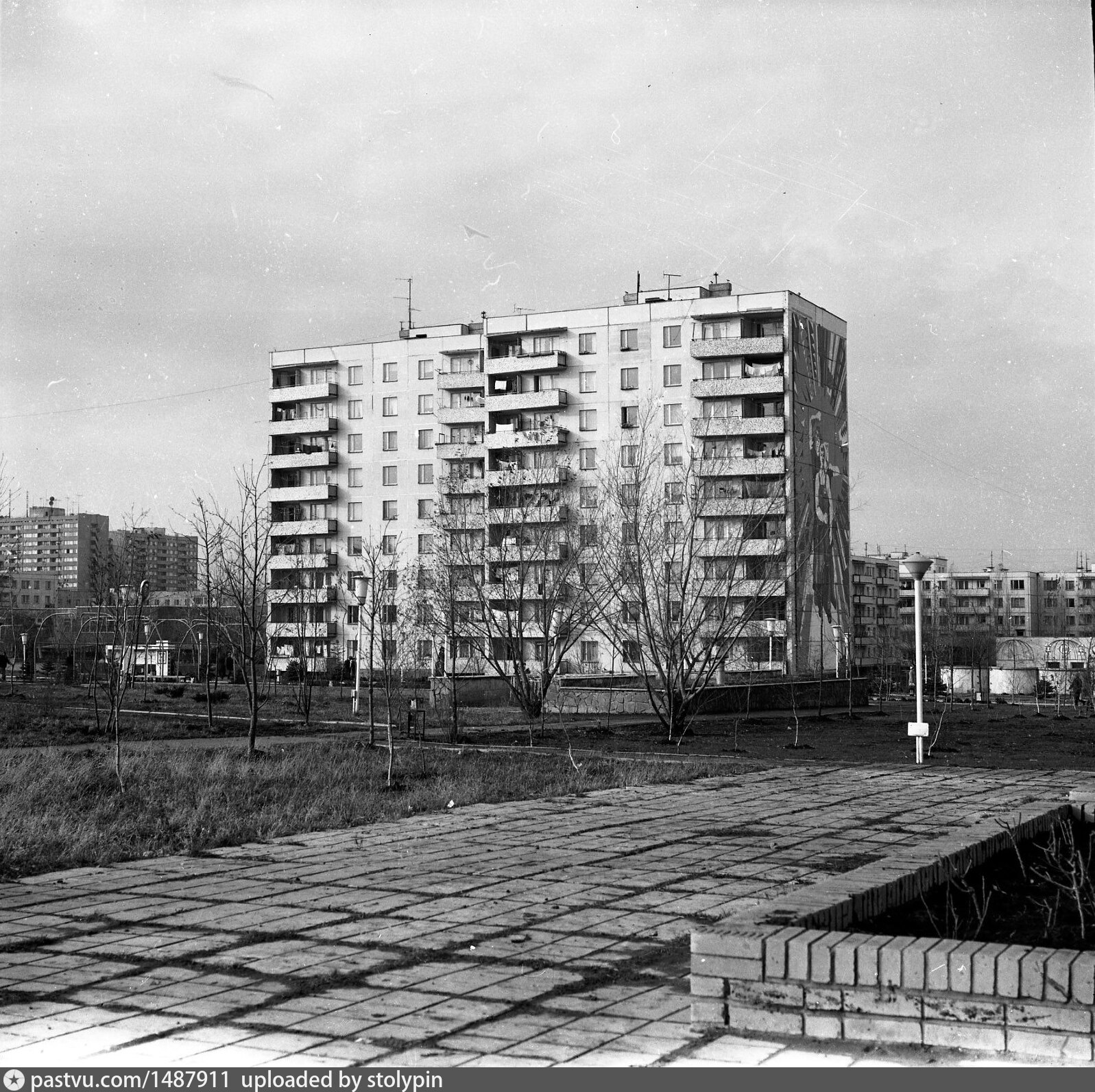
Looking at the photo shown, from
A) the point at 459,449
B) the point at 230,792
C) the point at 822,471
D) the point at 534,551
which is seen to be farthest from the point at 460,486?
the point at 230,792

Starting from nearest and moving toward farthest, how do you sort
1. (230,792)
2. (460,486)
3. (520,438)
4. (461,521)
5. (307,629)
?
(230,792) < (461,521) < (460,486) < (520,438) < (307,629)

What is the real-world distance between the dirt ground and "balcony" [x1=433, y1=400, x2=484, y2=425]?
41478mm

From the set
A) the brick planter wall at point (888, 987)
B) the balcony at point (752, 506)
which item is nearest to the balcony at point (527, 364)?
the balcony at point (752, 506)

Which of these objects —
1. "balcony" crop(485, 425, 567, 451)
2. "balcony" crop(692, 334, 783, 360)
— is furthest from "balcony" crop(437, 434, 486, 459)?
"balcony" crop(692, 334, 783, 360)

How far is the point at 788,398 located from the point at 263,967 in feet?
226

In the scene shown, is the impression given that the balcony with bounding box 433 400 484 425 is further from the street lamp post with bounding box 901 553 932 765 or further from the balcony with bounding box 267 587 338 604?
the street lamp post with bounding box 901 553 932 765

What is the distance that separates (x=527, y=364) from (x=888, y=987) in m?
74.1

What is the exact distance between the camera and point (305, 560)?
86125mm

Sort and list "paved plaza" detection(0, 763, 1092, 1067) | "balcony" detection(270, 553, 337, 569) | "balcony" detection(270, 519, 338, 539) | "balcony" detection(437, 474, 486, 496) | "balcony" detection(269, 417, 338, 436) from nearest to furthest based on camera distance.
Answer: "paved plaza" detection(0, 763, 1092, 1067), "balcony" detection(437, 474, 486, 496), "balcony" detection(270, 553, 337, 569), "balcony" detection(269, 417, 338, 436), "balcony" detection(270, 519, 338, 539)

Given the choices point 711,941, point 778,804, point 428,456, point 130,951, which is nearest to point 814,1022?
point 711,941

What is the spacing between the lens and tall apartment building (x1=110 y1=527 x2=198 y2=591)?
104 feet

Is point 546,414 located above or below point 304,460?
above

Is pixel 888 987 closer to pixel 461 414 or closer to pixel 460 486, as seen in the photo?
pixel 460 486
